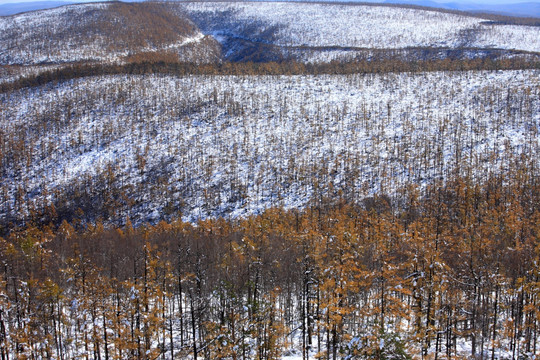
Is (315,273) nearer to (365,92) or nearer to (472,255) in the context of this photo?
(472,255)

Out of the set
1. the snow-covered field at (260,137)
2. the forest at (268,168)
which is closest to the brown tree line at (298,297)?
the forest at (268,168)

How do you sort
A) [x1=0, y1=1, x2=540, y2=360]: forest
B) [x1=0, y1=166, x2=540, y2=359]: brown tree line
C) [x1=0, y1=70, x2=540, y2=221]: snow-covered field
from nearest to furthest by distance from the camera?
[x1=0, y1=166, x2=540, y2=359]: brown tree line → [x1=0, y1=1, x2=540, y2=360]: forest → [x1=0, y1=70, x2=540, y2=221]: snow-covered field

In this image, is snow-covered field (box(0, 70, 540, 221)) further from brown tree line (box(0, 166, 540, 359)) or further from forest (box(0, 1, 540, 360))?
brown tree line (box(0, 166, 540, 359))

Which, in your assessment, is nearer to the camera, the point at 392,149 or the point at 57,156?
the point at 392,149

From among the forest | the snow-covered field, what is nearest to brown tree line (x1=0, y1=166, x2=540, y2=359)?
the forest

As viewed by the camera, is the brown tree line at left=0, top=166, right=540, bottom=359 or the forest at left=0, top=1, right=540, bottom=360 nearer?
the brown tree line at left=0, top=166, right=540, bottom=359

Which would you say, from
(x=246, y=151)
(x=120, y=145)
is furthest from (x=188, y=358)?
(x=120, y=145)

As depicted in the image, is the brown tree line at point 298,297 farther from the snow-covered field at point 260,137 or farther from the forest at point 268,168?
the snow-covered field at point 260,137
